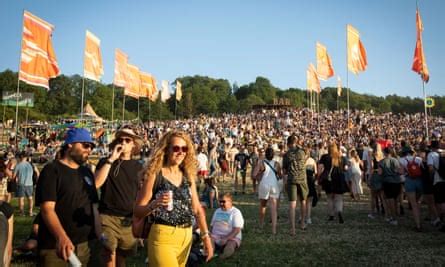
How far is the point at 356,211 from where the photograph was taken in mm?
8867

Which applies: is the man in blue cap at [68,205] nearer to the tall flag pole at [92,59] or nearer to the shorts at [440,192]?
the shorts at [440,192]

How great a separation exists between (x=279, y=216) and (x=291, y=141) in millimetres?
2462

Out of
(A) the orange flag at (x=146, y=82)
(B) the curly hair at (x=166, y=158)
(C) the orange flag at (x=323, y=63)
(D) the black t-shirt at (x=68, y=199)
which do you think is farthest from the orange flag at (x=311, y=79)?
(D) the black t-shirt at (x=68, y=199)

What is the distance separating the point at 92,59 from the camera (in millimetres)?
14203

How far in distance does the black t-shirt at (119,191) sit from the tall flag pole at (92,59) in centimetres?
1128

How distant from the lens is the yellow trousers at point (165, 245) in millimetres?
2414

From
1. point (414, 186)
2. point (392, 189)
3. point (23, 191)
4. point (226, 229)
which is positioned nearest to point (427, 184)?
point (414, 186)

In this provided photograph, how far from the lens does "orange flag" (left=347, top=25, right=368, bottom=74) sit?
1684cm

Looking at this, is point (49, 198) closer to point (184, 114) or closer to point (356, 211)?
point (356, 211)

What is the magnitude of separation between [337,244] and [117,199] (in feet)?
13.7

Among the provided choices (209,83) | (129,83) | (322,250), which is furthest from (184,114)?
(322,250)

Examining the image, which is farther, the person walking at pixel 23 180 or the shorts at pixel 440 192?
the person walking at pixel 23 180

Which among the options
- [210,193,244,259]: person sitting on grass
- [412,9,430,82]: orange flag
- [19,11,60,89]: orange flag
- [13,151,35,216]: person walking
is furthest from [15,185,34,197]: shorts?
[412,9,430,82]: orange flag

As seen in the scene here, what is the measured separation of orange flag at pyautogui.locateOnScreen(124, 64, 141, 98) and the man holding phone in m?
16.0
